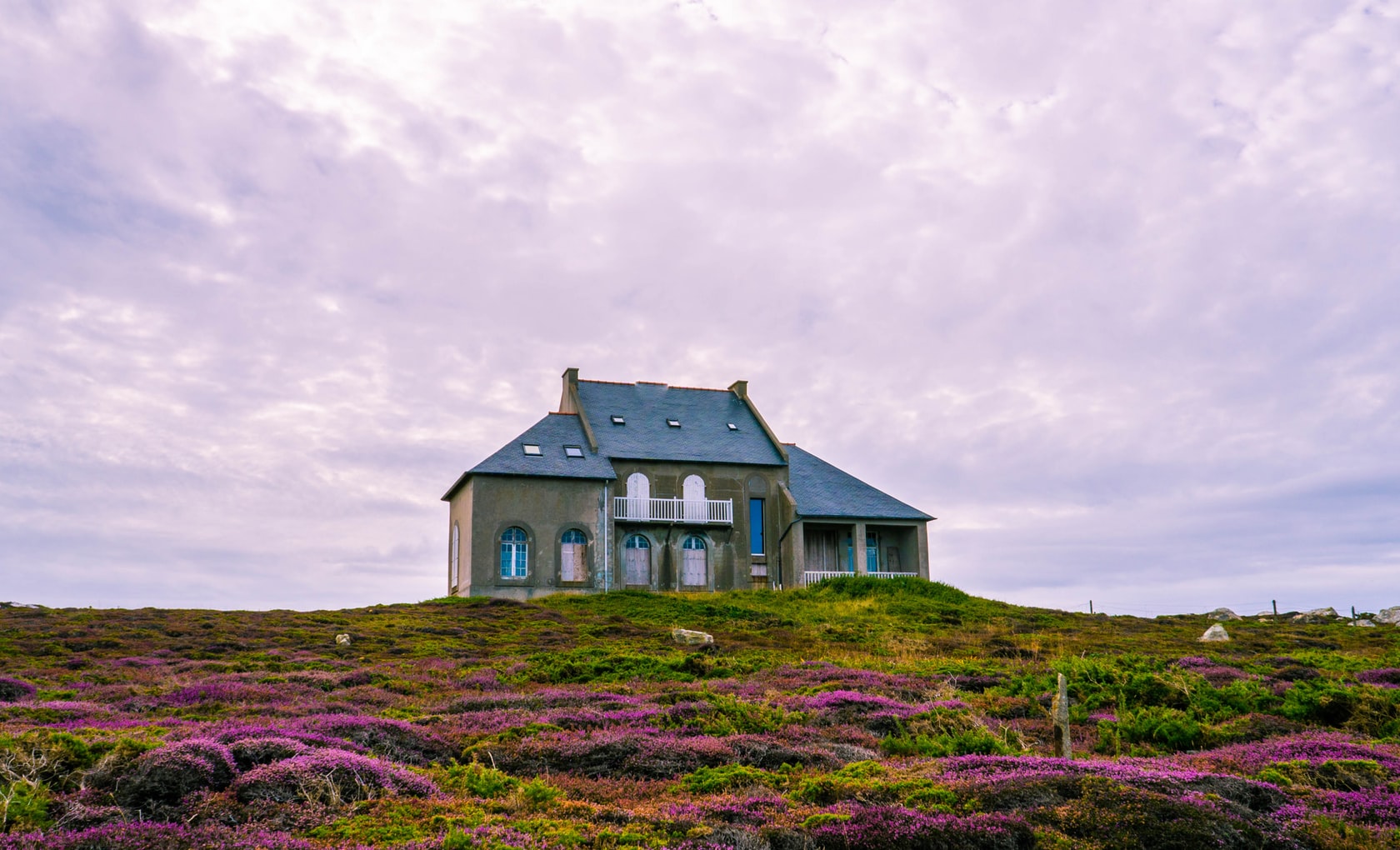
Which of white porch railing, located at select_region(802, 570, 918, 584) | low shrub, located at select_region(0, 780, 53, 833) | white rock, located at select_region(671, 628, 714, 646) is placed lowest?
low shrub, located at select_region(0, 780, 53, 833)

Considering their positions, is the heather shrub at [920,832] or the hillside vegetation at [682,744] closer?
the heather shrub at [920,832]

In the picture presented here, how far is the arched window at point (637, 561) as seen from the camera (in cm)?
4078

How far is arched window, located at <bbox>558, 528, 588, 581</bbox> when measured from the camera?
129ft

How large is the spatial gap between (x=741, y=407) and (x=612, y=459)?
27.4 feet

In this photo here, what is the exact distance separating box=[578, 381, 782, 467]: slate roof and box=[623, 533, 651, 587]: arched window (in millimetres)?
3389

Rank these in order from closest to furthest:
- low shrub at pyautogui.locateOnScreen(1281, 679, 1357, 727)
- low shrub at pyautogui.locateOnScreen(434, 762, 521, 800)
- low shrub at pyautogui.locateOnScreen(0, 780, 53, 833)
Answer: low shrub at pyautogui.locateOnScreen(0, 780, 53, 833), low shrub at pyautogui.locateOnScreen(434, 762, 521, 800), low shrub at pyautogui.locateOnScreen(1281, 679, 1357, 727)

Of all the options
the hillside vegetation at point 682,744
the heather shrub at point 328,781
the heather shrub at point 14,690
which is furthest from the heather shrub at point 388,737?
the heather shrub at point 14,690

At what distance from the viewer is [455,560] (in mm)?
41688

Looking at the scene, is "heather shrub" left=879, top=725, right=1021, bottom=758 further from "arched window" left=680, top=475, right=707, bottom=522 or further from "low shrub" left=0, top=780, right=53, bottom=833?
"arched window" left=680, top=475, right=707, bottom=522

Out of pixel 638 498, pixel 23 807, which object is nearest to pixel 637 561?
pixel 638 498

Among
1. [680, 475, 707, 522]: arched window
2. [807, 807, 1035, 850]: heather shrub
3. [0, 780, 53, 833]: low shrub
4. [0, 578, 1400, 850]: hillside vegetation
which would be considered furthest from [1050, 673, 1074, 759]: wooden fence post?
[680, 475, 707, 522]: arched window

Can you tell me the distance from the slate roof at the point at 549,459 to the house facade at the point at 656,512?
7 cm

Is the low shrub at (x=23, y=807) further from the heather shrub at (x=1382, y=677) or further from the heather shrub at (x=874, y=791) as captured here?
the heather shrub at (x=1382, y=677)

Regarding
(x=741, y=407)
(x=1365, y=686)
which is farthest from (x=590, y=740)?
(x=741, y=407)
